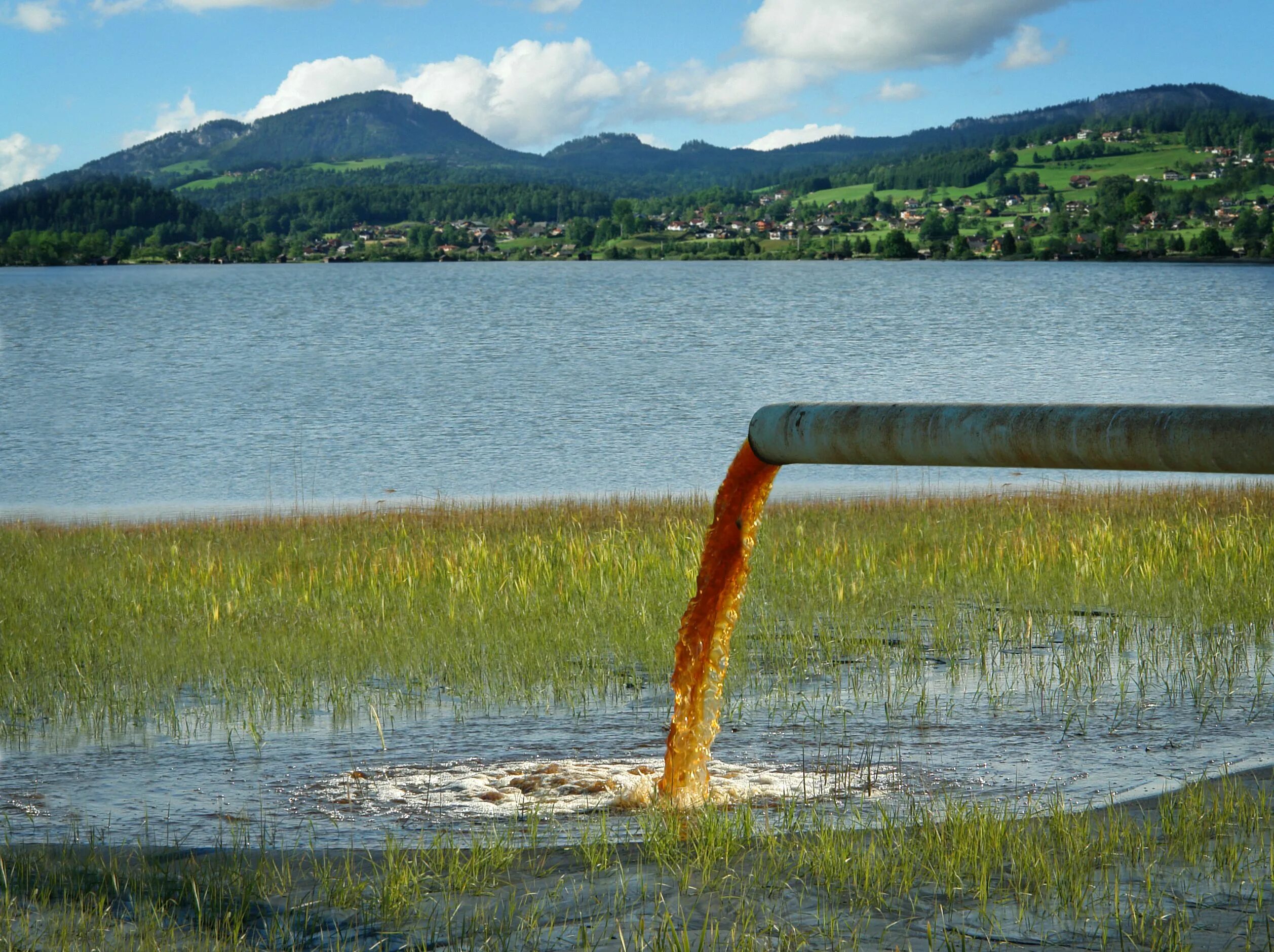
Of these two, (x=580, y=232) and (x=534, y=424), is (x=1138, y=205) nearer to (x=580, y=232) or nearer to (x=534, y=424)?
(x=580, y=232)

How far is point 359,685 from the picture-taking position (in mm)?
8430

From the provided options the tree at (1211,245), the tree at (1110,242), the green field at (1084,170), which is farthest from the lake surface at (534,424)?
the green field at (1084,170)

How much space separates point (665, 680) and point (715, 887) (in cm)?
409

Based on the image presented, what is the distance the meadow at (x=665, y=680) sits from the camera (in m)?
4.16

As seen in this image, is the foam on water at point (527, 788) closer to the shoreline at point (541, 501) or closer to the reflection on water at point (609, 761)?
the reflection on water at point (609, 761)

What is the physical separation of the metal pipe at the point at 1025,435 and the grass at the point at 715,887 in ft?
4.33

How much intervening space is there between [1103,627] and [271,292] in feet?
407

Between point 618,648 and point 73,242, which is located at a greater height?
point 73,242

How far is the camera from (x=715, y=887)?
440 cm

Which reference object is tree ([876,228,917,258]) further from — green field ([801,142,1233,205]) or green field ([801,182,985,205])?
green field ([801,142,1233,205])

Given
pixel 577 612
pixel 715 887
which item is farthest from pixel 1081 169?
pixel 715 887

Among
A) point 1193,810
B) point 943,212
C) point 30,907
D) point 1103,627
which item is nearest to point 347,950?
point 30,907

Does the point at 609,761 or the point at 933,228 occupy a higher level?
the point at 933,228

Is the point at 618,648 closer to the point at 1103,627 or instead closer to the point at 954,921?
the point at 1103,627
